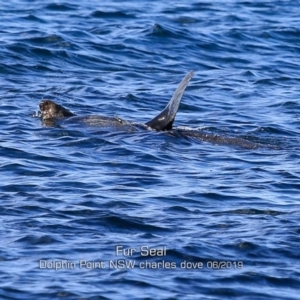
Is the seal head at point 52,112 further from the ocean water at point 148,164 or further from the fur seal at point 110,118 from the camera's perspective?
the ocean water at point 148,164

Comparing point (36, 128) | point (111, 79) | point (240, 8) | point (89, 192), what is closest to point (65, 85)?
point (111, 79)

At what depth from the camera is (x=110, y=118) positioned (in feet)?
46.2

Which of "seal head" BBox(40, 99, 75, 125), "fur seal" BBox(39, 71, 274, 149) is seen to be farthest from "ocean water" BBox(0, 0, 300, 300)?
"seal head" BBox(40, 99, 75, 125)

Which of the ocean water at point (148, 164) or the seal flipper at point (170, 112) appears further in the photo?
the seal flipper at point (170, 112)

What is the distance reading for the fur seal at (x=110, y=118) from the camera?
13219 millimetres

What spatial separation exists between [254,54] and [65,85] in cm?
513

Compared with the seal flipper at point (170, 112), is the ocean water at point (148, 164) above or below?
below

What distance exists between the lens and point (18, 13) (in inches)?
914

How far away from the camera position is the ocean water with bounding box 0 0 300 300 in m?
8.40

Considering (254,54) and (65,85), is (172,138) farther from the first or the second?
(254,54)

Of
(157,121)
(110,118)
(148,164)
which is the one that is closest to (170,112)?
(157,121)

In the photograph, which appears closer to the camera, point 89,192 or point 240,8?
point 89,192

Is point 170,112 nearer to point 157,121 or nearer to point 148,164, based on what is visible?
point 157,121

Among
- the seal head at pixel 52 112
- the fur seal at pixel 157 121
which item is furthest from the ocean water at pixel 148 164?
the seal head at pixel 52 112
